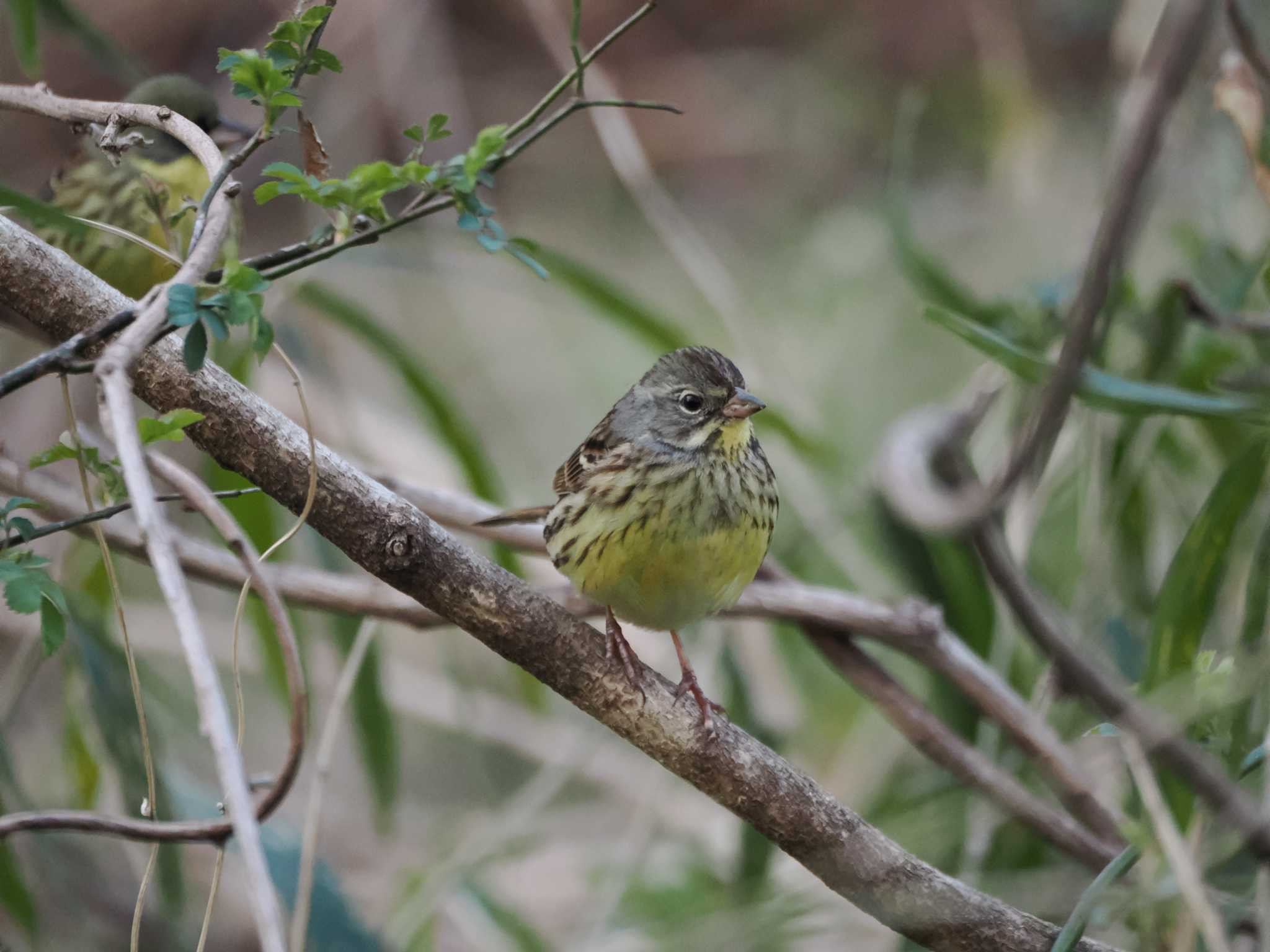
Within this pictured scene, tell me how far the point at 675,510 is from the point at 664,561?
0.10m

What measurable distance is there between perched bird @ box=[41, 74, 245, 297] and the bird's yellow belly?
2.92 ft

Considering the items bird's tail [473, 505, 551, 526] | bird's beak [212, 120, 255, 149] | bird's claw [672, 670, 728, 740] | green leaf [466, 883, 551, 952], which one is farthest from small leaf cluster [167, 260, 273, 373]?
green leaf [466, 883, 551, 952]

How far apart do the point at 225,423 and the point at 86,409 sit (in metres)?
3.00

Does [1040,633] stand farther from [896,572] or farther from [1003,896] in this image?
[896,572]

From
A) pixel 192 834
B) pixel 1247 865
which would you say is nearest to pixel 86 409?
pixel 192 834

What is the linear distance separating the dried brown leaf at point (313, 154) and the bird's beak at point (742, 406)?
1164 mm

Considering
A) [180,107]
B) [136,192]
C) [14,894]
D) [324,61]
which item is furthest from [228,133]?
[324,61]

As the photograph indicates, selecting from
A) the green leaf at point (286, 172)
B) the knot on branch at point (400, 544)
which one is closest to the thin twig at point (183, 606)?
the green leaf at point (286, 172)

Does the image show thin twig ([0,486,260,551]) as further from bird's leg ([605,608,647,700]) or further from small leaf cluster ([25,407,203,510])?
bird's leg ([605,608,647,700])

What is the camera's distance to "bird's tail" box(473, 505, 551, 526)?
2.62m

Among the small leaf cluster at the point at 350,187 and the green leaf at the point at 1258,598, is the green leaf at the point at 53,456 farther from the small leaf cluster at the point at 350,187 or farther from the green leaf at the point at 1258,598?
the green leaf at the point at 1258,598

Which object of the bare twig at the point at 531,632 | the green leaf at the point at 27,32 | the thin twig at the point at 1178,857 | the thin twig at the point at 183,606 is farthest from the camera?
the green leaf at the point at 27,32

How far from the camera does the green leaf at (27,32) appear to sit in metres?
2.12

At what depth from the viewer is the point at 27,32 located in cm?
214
